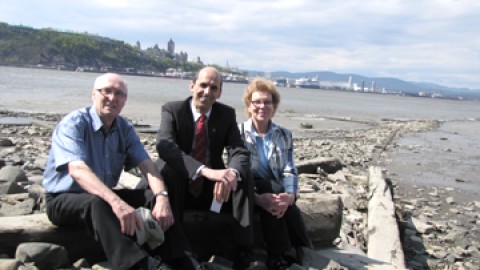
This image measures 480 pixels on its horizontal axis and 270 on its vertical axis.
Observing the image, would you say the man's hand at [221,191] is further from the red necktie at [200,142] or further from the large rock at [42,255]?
the large rock at [42,255]

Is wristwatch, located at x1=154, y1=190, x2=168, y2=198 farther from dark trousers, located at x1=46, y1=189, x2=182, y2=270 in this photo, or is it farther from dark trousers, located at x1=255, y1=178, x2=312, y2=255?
dark trousers, located at x1=255, y1=178, x2=312, y2=255

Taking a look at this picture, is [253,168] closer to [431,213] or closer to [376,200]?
[376,200]

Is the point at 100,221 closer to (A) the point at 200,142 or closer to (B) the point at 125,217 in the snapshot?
(B) the point at 125,217

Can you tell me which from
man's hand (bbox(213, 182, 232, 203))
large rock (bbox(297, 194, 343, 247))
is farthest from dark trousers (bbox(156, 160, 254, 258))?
large rock (bbox(297, 194, 343, 247))

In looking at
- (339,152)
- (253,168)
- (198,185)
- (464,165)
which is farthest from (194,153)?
(464,165)

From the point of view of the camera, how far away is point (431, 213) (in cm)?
928

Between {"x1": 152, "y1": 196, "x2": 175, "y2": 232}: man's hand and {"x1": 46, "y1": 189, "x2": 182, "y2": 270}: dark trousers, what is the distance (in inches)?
3.7

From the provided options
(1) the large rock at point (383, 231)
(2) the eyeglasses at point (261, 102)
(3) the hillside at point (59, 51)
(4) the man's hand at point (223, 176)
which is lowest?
(1) the large rock at point (383, 231)

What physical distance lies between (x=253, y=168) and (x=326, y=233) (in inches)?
49.6

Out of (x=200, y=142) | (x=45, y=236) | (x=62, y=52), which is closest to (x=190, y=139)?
(x=200, y=142)

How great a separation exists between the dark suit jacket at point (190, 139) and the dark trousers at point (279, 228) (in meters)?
0.41

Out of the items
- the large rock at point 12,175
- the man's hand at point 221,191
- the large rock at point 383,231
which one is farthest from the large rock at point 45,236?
the large rock at point 383,231

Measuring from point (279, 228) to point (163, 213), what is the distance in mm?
1265

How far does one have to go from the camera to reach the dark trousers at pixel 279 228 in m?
4.62
